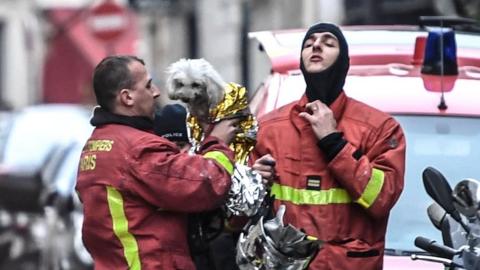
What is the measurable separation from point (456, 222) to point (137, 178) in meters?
1.23

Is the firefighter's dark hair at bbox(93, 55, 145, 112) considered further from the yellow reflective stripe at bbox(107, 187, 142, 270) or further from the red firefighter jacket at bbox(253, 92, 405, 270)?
the red firefighter jacket at bbox(253, 92, 405, 270)

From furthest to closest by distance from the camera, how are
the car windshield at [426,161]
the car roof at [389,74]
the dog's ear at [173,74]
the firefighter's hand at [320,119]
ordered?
the car roof at [389,74] → the car windshield at [426,161] → the dog's ear at [173,74] → the firefighter's hand at [320,119]

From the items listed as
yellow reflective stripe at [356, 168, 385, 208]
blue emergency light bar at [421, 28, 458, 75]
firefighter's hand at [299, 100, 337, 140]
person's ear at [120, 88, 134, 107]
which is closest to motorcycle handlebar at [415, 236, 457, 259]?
yellow reflective stripe at [356, 168, 385, 208]

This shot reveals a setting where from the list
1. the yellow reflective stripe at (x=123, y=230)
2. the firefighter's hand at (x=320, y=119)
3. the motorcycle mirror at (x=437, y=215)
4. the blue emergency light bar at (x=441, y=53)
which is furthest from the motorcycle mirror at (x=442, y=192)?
the blue emergency light bar at (x=441, y=53)

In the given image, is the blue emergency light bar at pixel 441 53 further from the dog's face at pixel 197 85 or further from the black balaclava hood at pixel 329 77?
the dog's face at pixel 197 85

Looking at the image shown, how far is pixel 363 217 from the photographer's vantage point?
272 inches

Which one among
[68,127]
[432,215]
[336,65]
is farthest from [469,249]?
[68,127]

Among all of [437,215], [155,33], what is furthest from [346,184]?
[155,33]

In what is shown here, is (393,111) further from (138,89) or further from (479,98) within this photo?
(138,89)

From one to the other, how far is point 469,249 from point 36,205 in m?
9.87

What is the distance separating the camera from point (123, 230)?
22.2 feet

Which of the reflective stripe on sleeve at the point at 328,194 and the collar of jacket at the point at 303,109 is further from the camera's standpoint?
the collar of jacket at the point at 303,109

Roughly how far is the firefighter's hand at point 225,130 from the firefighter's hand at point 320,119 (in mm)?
281

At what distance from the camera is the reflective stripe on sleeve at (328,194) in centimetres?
676
